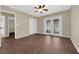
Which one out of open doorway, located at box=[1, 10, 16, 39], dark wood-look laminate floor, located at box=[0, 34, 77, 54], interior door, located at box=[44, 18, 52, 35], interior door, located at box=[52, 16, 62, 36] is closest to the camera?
dark wood-look laminate floor, located at box=[0, 34, 77, 54]

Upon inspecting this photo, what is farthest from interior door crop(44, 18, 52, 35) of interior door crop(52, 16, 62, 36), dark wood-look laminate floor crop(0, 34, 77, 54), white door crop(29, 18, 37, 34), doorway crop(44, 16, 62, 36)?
dark wood-look laminate floor crop(0, 34, 77, 54)

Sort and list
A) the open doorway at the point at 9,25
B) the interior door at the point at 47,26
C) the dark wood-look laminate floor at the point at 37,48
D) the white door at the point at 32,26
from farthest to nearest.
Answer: the open doorway at the point at 9,25 → the white door at the point at 32,26 → the interior door at the point at 47,26 → the dark wood-look laminate floor at the point at 37,48

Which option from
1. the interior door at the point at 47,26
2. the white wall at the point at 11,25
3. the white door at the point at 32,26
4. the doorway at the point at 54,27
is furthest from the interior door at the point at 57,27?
the white wall at the point at 11,25

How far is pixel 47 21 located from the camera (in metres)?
6.43

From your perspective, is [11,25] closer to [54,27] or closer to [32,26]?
[32,26]

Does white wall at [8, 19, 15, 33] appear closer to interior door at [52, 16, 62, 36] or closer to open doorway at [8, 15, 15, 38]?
open doorway at [8, 15, 15, 38]

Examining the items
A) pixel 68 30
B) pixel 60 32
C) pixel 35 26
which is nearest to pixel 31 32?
pixel 35 26

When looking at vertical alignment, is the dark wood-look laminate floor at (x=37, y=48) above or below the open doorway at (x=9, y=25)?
below

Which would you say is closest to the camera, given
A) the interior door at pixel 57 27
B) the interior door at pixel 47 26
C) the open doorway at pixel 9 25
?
the interior door at pixel 57 27

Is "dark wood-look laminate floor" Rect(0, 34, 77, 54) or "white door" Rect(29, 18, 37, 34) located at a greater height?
"white door" Rect(29, 18, 37, 34)

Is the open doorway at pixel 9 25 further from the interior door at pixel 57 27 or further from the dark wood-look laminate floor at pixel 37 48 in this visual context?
the interior door at pixel 57 27

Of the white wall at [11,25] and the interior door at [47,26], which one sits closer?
the interior door at [47,26]
